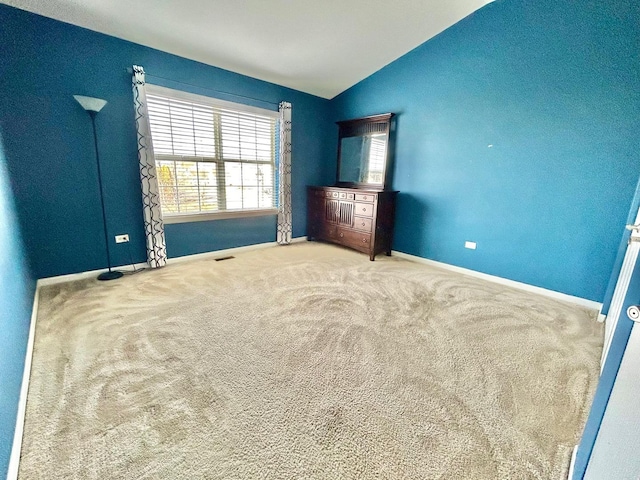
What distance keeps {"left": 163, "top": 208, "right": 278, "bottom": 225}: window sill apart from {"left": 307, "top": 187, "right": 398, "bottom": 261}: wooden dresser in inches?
30.1

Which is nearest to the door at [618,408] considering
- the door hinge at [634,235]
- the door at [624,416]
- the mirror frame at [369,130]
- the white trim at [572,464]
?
the door at [624,416]

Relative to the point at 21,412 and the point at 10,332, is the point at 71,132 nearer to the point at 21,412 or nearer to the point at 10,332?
the point at 10,332

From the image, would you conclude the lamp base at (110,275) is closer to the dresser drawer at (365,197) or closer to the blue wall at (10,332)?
the blue wall at (10,332)

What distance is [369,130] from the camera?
13.3 ft

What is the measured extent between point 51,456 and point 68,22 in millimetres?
3368

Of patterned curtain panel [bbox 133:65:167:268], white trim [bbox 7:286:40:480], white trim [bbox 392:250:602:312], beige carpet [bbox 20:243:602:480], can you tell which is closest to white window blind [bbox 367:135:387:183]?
white trim [bbox 392:250:602:312]

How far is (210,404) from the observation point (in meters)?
1.35

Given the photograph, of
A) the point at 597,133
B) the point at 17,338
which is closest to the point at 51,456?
the point at 17,338

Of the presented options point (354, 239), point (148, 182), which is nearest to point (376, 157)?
point (354, 239)

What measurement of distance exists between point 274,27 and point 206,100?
1195mm

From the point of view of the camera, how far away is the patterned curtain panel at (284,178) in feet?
13.3

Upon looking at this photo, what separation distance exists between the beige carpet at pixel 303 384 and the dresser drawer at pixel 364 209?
1.43m

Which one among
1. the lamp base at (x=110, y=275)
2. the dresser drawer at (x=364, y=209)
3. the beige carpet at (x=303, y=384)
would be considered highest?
the dresser drawer at (x=364, y=209)

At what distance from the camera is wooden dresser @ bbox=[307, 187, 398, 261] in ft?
12.3
